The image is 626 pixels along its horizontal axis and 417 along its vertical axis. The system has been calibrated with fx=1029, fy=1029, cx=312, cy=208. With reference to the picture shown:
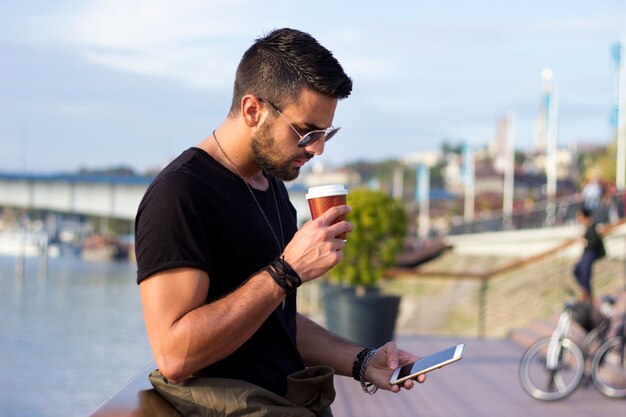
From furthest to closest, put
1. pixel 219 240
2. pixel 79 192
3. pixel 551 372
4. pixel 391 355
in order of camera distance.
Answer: pixel 79 192, pixel 551 372, pixel 391 355, pixel 219 240

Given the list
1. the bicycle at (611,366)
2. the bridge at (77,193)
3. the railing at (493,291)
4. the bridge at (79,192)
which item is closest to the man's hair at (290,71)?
the bicycle at (611,366)

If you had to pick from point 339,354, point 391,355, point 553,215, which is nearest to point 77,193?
point 553,215

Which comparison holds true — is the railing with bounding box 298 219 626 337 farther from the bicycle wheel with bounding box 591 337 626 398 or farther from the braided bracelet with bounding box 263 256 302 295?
the braided bracelet with bounding box 263 256 302 295

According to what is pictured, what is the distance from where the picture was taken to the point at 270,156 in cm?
217

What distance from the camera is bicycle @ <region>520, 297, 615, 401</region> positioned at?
27.7ft

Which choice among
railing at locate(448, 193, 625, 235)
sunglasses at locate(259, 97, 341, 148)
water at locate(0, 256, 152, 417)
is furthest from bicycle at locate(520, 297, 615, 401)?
railing at locate(448, 193, 625, 235)

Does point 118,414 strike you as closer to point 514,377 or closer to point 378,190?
point 514,377

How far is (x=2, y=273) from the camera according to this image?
94.6m

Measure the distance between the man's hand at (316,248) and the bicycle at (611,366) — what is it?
6.81 meters

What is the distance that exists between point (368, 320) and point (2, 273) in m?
89.4

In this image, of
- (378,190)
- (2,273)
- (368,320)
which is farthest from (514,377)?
(2,273)

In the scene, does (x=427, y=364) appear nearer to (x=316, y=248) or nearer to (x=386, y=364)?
(x=386, y=364)

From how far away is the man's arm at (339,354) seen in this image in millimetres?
2434

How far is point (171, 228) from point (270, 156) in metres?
0.30
